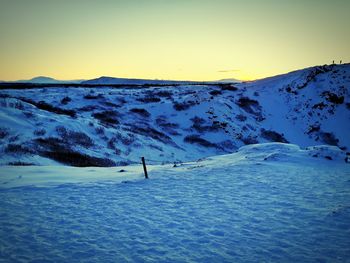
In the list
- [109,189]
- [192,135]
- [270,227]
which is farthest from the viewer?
[192,135]

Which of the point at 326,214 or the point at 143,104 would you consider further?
the point at 143,104

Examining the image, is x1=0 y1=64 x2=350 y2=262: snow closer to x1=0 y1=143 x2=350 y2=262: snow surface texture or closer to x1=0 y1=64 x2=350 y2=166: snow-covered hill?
x1=0 y1=143 x2=350 y2=262: snow surface texture

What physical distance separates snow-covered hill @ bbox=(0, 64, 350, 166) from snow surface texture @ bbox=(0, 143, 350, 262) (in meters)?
8.10

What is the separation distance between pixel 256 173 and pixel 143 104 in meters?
33.6

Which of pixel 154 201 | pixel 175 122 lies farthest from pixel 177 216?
pixel 175 122

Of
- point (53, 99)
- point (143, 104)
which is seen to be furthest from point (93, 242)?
point (53, 99)

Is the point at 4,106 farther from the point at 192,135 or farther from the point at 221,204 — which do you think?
the point at 221,204

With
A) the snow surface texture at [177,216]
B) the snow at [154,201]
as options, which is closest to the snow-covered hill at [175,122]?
the snow at [154,201]

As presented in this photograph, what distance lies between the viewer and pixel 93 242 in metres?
6.05

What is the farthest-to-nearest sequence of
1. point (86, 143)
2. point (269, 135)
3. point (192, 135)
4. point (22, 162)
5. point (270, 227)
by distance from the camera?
point (269, 135), point (192, 135), point (86, 143), point (22, 162), point (270, 227)

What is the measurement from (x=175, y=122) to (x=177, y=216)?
3066cm

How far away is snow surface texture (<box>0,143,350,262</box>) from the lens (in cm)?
562

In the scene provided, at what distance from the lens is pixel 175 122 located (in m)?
38.1

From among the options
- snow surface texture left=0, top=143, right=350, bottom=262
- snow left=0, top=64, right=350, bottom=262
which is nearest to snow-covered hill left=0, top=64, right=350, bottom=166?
snow left=0, top=64, right=350, bottom=262
